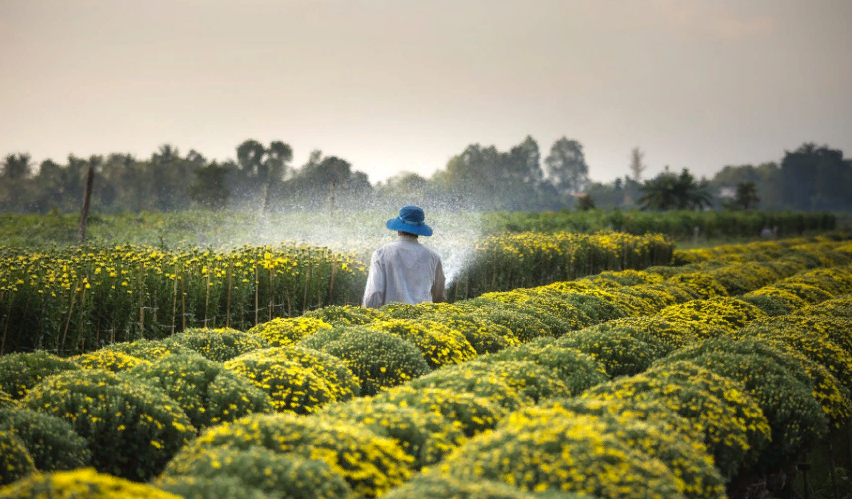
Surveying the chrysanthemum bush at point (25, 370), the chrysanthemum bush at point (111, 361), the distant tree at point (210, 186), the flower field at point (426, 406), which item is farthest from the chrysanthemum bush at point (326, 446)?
the distant tree at point (210, 186)

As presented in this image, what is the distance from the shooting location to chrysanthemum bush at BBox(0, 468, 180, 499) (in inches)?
94.5

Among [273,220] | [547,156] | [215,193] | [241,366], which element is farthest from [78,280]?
[547,156]

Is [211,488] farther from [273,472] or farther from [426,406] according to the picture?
[426,406]

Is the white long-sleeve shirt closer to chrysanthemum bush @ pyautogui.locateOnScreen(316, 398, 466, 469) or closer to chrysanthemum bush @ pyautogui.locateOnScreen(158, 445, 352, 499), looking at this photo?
chrysanthemum bush @ pyautogui.locateOnScreen(316, 398, 466, 469)

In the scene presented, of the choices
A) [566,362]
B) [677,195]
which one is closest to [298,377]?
[566,362]

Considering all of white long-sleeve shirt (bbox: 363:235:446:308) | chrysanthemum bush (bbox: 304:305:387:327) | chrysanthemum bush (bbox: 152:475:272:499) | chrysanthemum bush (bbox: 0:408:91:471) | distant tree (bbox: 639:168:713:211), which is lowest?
chrysanthemum bush (bbox: 0:408:91:471)

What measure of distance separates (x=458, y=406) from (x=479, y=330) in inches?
101

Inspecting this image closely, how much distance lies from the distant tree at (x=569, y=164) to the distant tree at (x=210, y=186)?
2879 inches

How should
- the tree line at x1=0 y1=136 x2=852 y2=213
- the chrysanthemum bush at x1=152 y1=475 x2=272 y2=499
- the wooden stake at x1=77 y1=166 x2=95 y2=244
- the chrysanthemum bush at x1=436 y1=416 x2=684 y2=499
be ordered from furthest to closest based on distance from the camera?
the tree line at x1=0 y1=136 x2=852 y2=213 → the wooden stake at x1=77 y1=166 x2=95 y2=244 → the chrysanthemum bush at x1=436 y1=416 x2=684 y2=499 → the chrysanthemum bush at x1=152 y1=475 x2=272 y2=499

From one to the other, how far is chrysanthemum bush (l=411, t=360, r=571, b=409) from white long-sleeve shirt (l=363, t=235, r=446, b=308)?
10.5 feet

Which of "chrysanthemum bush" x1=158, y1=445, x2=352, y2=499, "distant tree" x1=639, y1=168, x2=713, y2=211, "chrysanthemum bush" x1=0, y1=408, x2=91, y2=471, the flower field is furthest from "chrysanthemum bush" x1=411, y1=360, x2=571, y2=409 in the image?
"distant tree" x1=639, y1=168, x2=713, y2=211

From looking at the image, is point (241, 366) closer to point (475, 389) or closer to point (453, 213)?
point (475, 389)

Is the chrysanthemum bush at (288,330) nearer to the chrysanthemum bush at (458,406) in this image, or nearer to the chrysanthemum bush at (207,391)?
the chrysanthemum bush at (207,391)

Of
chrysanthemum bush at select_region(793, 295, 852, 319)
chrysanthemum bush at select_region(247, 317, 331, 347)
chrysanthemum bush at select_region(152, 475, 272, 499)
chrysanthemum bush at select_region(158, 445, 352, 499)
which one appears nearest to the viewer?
chrysanthemum bush at select_region(152, 475, 272, 499)
